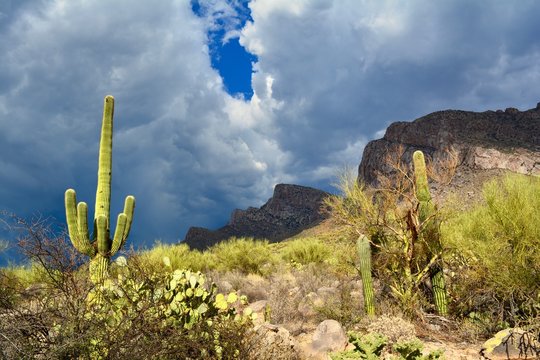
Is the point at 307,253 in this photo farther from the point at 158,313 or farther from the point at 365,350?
the point at 158,313

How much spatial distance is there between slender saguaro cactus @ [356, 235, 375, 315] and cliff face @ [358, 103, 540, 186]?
29.3 m

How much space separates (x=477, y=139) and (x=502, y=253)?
50.5 m

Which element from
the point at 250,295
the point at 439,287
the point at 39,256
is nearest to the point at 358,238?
the point at 439,287

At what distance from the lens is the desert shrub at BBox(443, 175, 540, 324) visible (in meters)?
7.11

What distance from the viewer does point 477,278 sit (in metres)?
7.96

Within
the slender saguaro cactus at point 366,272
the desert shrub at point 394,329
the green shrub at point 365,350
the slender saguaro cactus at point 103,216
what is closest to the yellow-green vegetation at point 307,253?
the slender saguaro cactus at point 103,216

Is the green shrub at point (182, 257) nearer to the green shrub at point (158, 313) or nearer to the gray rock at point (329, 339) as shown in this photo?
the gray rock at point (329, 339)

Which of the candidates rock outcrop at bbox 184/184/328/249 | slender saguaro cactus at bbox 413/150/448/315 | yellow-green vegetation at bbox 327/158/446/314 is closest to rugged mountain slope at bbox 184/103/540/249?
rock outcrop at bbox 184/184/328/249

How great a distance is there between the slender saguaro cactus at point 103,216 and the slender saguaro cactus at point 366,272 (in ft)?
17.9

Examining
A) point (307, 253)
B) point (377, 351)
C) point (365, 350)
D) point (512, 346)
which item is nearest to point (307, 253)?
point (307, 253)

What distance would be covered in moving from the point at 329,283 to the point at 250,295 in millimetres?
2234

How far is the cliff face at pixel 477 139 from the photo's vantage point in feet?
146

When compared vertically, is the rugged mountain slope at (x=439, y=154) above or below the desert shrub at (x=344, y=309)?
above

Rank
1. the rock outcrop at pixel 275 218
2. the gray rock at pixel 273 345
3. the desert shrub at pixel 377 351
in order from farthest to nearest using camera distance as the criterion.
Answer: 1. the rock outcrop at pixel 275 218
2. the gray rock at pixel 273 345
3. the desert shrub at pixel 377 351
